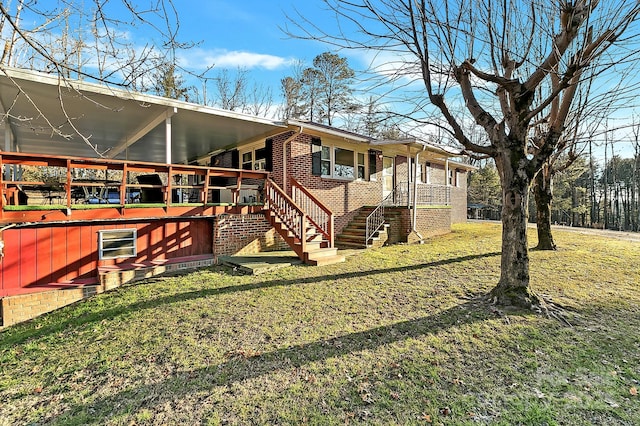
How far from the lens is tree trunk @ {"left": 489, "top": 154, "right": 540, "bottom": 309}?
4.96 meters

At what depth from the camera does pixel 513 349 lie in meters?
3.68

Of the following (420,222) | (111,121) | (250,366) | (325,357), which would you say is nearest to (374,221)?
(420,222)

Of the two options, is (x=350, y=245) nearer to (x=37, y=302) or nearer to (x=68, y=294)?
(x=68, y=294)

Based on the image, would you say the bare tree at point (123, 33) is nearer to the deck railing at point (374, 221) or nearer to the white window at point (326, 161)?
the white window at point (326, 161)

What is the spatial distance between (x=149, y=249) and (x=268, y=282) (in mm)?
3373

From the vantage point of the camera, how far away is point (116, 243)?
23.0 ft

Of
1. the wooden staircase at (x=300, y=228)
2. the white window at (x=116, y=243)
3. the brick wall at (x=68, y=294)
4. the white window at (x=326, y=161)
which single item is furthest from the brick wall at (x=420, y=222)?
the white window at (x=116, y=243)

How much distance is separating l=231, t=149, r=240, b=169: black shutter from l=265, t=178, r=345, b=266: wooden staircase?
12.7 feet

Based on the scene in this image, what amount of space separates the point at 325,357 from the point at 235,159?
10089 millimetres

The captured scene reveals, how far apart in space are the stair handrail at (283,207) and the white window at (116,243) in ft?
11.2

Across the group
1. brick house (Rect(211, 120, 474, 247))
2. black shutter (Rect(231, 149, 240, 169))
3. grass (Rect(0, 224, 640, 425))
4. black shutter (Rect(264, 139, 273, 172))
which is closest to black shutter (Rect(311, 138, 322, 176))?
brick house (Rect(211, 120, 474, 247))

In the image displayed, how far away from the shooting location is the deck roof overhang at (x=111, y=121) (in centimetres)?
586

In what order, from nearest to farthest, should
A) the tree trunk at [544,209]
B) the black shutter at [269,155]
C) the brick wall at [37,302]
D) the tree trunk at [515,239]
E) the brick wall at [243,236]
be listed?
the tree trunk at [515,239]
the brick wall at [37,302]
the brick wall at [243,236]
the tree trunk at [544,209]
the black shutter at [269,155]

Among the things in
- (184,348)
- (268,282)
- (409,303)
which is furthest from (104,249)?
(409,303)
